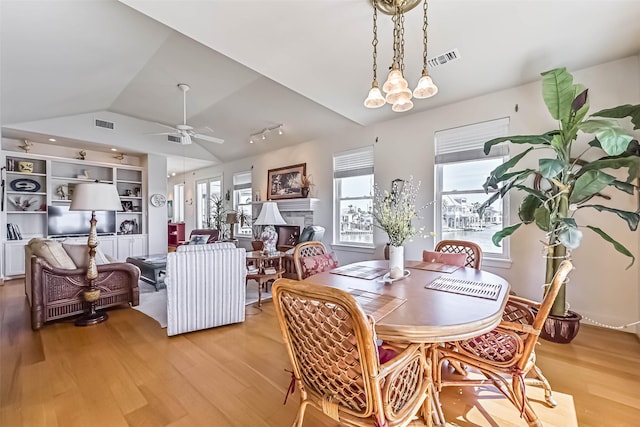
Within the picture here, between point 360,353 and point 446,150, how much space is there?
12.2 ft

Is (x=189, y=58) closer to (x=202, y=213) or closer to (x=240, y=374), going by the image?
(x=240, y=374)

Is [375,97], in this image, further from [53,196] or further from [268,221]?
[53,196]

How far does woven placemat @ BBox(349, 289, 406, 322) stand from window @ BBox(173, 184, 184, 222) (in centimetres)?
1025

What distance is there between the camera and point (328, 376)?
1152 mm

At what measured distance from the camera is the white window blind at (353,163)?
496 centimetres

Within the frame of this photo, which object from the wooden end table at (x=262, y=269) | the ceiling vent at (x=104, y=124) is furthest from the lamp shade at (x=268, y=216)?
the ceiling vent at (x=104, y=124)

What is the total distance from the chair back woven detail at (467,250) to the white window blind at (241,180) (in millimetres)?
5798

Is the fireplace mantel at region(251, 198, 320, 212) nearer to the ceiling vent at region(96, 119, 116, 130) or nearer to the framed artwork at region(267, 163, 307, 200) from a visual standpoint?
the framed artwork at region(267, 163, 307, 200)

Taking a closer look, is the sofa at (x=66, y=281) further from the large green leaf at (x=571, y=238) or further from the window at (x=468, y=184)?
the large green leaf at (x=571, y=238)

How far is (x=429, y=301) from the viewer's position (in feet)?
4.77

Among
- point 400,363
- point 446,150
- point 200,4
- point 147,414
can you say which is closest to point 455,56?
point 446,150

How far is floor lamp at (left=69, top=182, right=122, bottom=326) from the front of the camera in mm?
2959

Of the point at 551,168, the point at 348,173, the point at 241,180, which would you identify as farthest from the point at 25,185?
the point at 551,168

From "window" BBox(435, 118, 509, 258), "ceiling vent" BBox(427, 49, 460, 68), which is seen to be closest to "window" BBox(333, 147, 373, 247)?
"window" BBox(435, 118, 509, 258)
